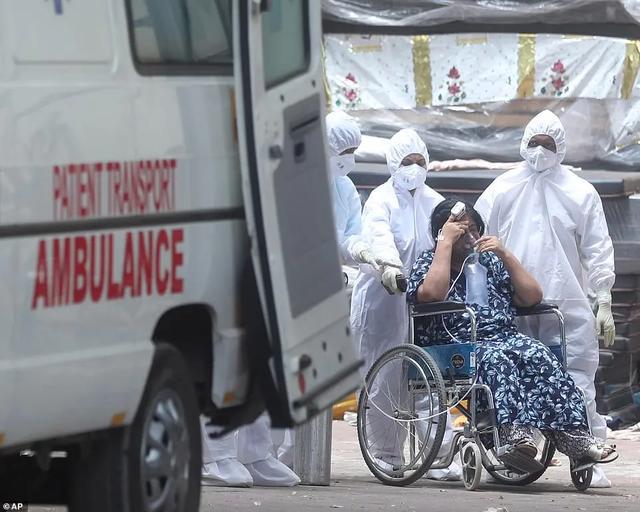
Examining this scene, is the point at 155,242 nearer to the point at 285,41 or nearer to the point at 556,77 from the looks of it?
the point at 285,41

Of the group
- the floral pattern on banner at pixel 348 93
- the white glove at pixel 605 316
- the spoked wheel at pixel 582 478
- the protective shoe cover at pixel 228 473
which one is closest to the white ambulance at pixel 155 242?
the protective shoe cover at pixel 228 473

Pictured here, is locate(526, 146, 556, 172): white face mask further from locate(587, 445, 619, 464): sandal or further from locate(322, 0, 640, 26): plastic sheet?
locate(322, 0, 640, 26): plastic sheet

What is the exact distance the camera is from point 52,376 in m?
5.15

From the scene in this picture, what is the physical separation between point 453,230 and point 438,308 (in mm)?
483

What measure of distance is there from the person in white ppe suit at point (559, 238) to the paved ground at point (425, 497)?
0.60 metres

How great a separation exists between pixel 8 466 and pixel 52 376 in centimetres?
96

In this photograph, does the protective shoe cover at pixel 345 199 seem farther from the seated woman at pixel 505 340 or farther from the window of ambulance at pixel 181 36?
the window of ambulance at pixel 181 36

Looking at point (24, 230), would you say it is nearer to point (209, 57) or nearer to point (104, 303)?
→ point (104, 303)

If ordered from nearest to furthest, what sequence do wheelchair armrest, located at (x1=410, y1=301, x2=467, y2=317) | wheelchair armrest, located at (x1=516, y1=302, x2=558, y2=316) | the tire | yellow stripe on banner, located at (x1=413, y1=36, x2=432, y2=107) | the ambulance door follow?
Answer: the tire < the ambulance door < wheelchair armrest, located at (x1=410, y1=301, x2=467, y2=317) < wheelchair armrest, located at (x1=516, y1=302, x2=558, y2=316) < yellow stripe on banner, located at (x1=413, y1=36, x2=432, y2=107)

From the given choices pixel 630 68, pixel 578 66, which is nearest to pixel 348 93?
pixel 578 66

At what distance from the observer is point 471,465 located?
9.67m

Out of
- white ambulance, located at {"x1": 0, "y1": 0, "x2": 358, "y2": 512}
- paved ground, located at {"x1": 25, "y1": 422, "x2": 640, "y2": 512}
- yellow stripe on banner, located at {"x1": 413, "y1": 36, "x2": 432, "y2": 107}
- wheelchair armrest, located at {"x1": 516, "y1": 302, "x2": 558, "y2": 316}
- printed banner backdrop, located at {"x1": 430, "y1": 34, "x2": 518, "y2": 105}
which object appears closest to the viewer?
white ambulance, located at {"x1": 0, "y1": 0, "x2": 358, "y2": 512}

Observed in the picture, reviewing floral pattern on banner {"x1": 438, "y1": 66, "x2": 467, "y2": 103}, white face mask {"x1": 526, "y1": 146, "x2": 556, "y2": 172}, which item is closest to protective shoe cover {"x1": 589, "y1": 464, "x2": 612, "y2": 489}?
white face mask {"x1": 526, "y1": 146, "x2": 556, "y2": 172}

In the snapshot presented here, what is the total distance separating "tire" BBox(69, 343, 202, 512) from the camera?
5.64 meters
